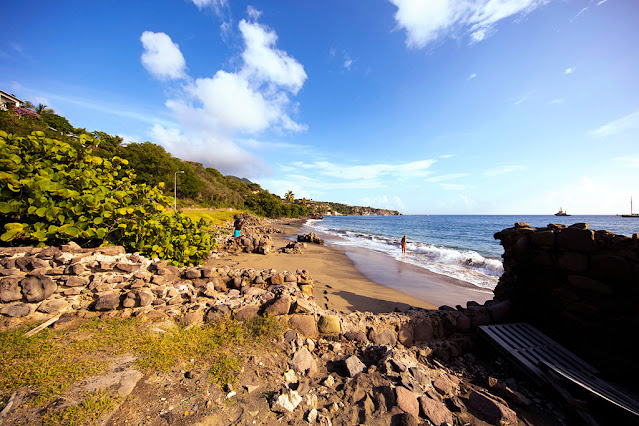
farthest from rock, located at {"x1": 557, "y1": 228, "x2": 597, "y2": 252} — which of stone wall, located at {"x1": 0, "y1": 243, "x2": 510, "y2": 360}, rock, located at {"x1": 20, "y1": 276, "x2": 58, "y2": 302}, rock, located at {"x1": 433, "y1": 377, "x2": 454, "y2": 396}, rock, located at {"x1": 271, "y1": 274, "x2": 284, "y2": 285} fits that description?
rock, located at {"x1": 20, "y1": 276, "x2": 58, "y2": 302}

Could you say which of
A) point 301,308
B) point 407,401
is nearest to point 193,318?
point 301,308

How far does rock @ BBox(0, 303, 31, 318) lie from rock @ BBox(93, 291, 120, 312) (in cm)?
91

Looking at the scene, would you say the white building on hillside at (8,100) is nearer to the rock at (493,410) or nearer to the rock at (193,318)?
the rock at (193,318)

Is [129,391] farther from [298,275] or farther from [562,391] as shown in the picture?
[562,391]

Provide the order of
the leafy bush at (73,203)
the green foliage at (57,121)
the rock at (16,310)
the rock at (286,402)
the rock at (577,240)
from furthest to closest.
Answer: the green foliage at (57,121), the rock at (577,240), the leafy bush at (73,203), the rock at (16,310), the rock at (286,402)

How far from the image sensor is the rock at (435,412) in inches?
115

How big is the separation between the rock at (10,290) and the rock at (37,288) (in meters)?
0.06

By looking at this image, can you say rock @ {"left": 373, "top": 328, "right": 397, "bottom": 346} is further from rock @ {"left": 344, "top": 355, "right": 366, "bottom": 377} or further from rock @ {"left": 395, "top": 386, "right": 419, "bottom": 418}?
rock @ {"left": 395, "top": 386, "right": 419, "bottom": 418}

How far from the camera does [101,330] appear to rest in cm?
400

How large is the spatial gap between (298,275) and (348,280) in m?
4.47

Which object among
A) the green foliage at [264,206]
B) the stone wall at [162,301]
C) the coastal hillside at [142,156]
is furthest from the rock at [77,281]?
the green foliage at [264,206]

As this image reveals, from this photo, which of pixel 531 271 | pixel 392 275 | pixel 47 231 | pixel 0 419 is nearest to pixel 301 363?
pixel 0 419

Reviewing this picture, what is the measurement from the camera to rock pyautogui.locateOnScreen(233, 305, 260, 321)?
469cm

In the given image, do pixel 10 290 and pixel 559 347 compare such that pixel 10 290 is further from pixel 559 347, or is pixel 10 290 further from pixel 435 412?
pixel 559 347
